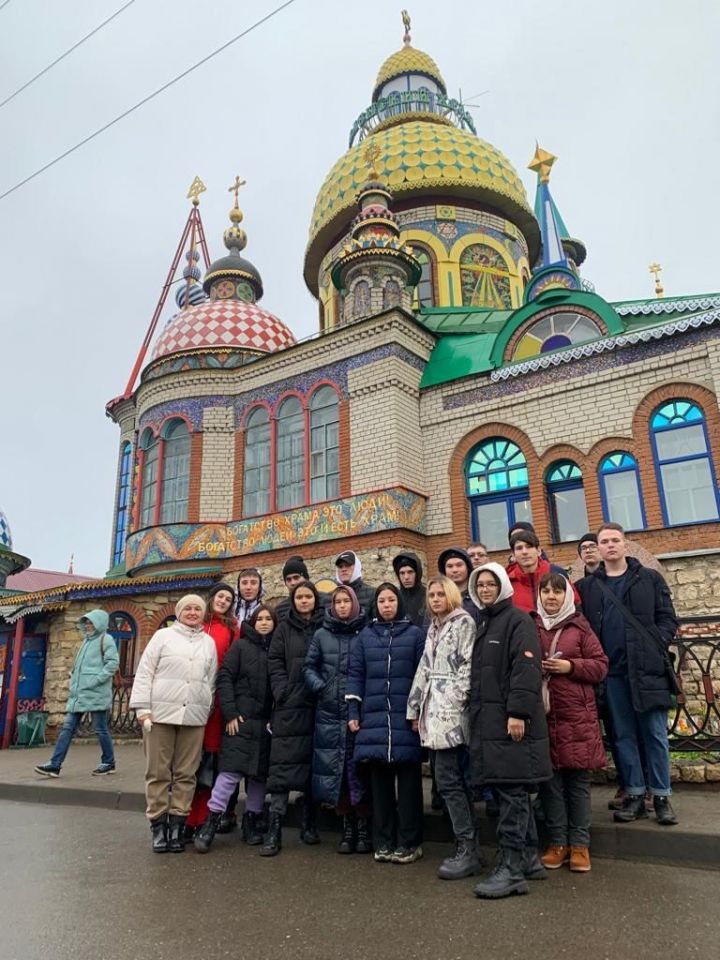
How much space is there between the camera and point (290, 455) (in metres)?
14.2

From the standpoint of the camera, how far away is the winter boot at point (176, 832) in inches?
179

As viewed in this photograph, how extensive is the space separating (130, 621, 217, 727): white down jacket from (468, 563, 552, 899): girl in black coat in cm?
202

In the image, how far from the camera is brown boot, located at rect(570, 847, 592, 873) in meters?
3.71

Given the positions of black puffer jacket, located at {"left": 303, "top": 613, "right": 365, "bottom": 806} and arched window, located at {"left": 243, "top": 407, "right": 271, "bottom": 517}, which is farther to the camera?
arched window, located at {"left": 243, "top": 407, "right": 271, "bottom": 517}

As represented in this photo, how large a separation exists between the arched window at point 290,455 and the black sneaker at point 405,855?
9.82 metres

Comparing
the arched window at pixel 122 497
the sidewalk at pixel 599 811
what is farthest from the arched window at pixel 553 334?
the arched window at pixel 122 497

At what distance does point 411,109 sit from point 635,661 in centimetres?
2345

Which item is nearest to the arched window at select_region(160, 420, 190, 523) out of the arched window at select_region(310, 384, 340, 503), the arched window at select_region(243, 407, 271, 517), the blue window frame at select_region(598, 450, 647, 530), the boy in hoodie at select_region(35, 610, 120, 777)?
the arched window at select_region(243, 407, 271, 517)

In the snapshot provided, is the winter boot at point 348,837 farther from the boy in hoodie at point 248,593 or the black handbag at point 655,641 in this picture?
the black handbag at point 655,641

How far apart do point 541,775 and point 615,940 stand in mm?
827

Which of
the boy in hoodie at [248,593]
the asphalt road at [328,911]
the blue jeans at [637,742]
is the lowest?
the asphalt road at [328,911]

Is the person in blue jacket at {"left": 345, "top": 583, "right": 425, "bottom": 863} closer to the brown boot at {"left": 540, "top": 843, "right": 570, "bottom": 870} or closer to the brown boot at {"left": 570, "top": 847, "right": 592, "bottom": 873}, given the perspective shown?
the brown boot at {"left": 540, "top": 843, "right": 570, "bottom": 870}

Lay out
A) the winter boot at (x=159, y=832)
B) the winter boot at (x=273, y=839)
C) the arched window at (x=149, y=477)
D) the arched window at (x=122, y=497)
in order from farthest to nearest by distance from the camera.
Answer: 1. the arched window at (x=122, y=497)
2. the arched window at (x=149, y=477)
3. the winter boot at (x=159, y=832)
4. the winter boot at (x=273, y=839)

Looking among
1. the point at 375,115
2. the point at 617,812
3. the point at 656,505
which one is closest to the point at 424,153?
the point at 375,115
